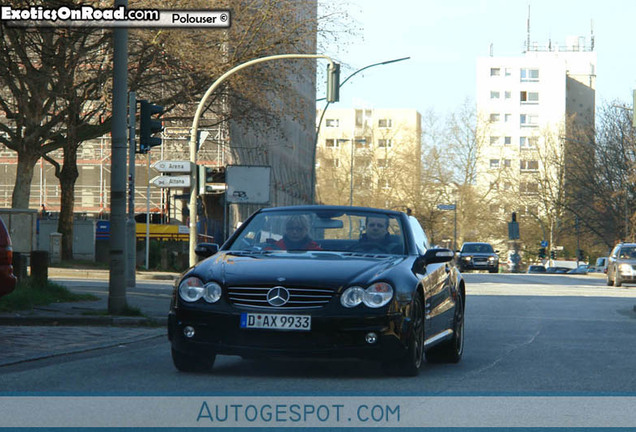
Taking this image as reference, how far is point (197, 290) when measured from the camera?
30.1 feet

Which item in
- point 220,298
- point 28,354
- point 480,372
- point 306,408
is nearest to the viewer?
point 306,408

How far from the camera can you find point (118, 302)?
1570 centimetres

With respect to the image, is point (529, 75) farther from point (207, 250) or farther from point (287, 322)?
point (287, 322)

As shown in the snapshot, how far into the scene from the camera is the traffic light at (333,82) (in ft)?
97.0

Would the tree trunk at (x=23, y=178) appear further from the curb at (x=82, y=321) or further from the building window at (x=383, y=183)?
the building window at (x=383, y=183)

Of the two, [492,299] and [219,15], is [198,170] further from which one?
[492,299]

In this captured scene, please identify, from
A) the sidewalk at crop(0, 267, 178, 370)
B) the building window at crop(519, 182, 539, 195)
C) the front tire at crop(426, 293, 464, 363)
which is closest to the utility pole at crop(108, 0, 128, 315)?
the sidewalk at crop(0, 267, 178, 370)

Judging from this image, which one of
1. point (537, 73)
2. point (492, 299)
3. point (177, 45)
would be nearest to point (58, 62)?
point (177, 45)

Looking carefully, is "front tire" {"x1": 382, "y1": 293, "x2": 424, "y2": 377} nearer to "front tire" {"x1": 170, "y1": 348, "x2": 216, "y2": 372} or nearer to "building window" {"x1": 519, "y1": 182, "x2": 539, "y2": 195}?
"front tire" {"x1": 170, "y1": 348, "x2": 216, "y2": 372}

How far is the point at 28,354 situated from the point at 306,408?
4.29 metres

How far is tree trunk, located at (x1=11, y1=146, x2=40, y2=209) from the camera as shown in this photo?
3400 centimetres

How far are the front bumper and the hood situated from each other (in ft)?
0.93

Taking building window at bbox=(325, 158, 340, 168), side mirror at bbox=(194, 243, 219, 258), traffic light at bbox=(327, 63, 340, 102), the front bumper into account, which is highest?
building window at bbox=(325, 158, 340, 168)

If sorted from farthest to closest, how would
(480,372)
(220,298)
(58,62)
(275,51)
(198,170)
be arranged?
(275,51)
(58,62)
(198,170)
(480,372)
(220,298)
